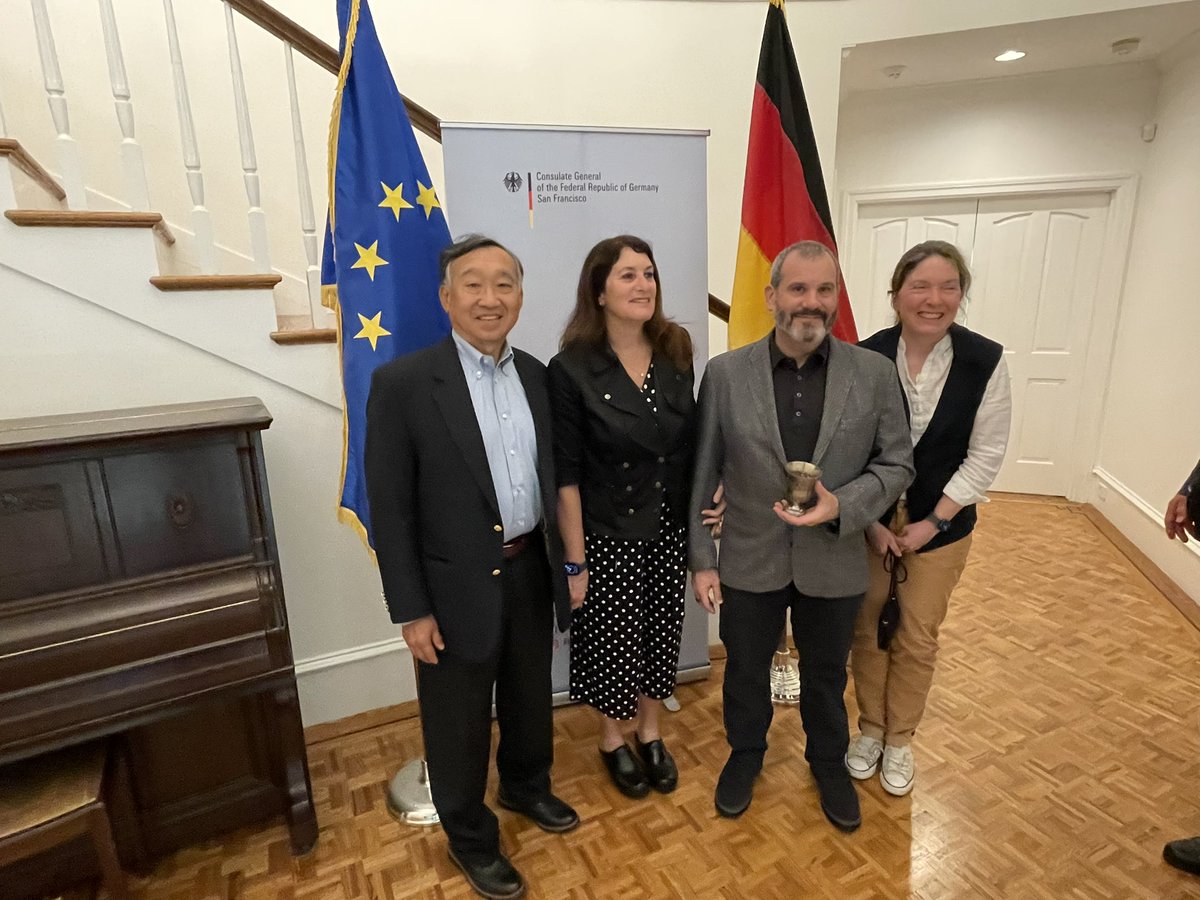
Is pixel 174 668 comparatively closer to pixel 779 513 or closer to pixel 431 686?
pixel 431 686

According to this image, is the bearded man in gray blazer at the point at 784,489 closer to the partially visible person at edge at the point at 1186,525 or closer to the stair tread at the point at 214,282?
the partially visible person at edge at the point at 1186,525

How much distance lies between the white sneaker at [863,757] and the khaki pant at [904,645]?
30 mm

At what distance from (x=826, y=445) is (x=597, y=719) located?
146cm

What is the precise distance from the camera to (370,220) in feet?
6.27

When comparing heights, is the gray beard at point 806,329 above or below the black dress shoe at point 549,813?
above

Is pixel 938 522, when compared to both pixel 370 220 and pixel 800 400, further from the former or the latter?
pixel 370 220

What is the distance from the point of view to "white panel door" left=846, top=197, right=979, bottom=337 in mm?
4902

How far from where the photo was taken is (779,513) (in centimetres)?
169

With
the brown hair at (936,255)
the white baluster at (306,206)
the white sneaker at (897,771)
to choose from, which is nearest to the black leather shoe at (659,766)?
the white sneaker at (897,771)

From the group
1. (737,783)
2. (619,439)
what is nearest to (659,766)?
(737,783)

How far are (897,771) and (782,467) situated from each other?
1120 mm

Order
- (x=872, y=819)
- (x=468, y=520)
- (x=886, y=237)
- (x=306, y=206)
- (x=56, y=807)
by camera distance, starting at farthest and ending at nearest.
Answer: (x=886, y=237) → (x=306, y=206) → (x=872, y=819) → (x=468, y=520) → (x=56, y=807)

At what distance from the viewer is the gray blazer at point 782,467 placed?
1.76m

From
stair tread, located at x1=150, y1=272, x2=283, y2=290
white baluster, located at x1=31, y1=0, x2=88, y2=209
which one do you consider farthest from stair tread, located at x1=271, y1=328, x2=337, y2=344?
white baluster, located at x1=31, y1=0, x2=88, y2=209
